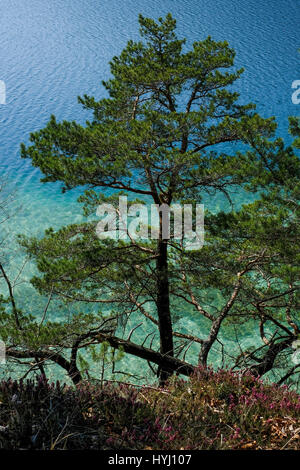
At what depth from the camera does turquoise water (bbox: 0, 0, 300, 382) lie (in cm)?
1502

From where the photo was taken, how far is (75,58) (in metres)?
25.5

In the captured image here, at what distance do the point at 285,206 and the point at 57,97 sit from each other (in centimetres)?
1832

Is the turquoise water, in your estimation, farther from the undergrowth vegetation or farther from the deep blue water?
the undergrowth vegetation

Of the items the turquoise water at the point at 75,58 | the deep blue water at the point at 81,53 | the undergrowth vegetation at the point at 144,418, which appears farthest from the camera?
the deep blue water at the point at 81,53

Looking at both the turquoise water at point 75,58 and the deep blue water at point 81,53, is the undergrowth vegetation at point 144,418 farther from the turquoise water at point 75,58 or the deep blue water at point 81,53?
the deep blue water at point 81,53

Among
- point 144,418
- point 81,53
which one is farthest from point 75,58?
point 144,418

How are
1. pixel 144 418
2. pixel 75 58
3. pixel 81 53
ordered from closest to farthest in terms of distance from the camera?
pixel 144 418, pixel 75 58, pixel 81 53

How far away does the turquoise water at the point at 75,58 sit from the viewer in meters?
15.0

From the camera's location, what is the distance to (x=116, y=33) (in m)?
27.7

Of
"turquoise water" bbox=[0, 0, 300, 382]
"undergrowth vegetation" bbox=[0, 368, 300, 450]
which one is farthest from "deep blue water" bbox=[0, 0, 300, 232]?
"undergrowth vegetation" bbox=[0, 368, 300, 450]

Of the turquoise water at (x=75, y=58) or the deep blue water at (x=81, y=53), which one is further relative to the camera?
the deep blue water at (x=81, y=53)

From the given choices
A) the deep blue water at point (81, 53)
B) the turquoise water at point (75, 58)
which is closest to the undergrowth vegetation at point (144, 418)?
the turquoise water at point (75, 58)

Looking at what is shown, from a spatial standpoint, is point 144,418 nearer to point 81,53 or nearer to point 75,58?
point 75,58

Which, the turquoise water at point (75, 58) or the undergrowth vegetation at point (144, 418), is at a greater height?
the turquoise water at point (75, 58)
